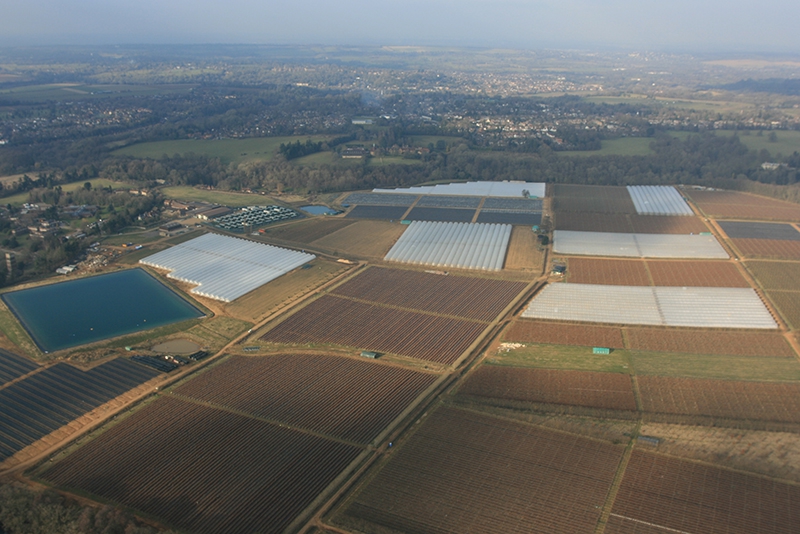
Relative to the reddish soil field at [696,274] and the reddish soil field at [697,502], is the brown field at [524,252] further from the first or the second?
the reddish soil field at [697,502]

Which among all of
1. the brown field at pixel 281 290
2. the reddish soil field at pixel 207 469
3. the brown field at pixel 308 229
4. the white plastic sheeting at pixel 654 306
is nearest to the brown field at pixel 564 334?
the white plastic sheeting at pixel 654 306

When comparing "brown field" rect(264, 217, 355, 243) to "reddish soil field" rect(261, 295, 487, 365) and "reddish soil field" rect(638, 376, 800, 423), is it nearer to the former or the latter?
"reddish soil field" rect(261, 295, 487, 365)

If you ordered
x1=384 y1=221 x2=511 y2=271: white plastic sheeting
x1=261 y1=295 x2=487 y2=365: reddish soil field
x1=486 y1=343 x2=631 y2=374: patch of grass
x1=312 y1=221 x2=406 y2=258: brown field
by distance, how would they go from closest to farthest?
1. x1=486 y1=343 x2=631 y2=374: patch of grass
2. x1=261 y1=295 x2=487 y2=365: reddish soil field
3. x1=384 y1=221 x2=511 y2=271: white plastic sheeting
4. x1=312 y1=221 x2=406 y2=258: brown field

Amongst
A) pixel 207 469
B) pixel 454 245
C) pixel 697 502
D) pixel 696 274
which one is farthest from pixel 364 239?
pixel 697 502

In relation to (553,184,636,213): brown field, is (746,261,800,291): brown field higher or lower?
lower

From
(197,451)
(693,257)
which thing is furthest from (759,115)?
(197,451)

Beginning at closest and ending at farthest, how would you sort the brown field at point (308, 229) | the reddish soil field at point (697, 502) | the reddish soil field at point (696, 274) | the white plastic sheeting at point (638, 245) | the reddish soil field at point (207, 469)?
the reddish soil field at point (697, 502) < the reddish soil field at point (207, 469) < the reddish soil field at point (696, 274) < the white plastic sheeting at point (638, 245) < the brown field at point (308, 229)

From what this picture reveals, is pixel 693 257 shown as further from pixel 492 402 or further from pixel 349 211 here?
pixel 349 211

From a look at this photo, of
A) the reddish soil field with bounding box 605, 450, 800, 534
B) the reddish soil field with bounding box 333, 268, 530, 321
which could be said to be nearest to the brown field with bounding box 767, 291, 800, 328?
the reddish soil field with bounding box 333, 268, 530, 321
